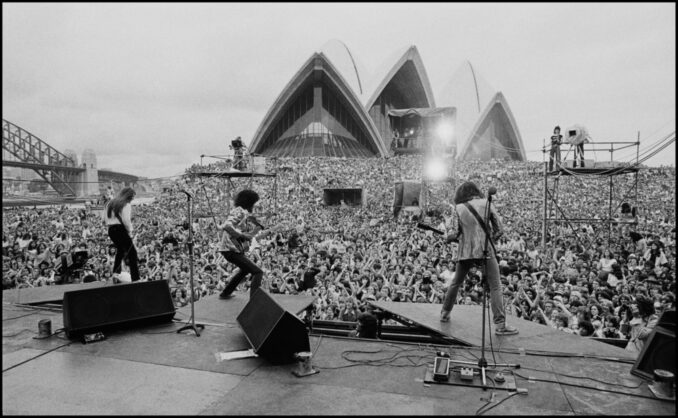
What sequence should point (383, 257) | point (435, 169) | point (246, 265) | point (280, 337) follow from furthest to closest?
point (435, 169) → point (383, 257) → point (246, 265) → point (280, 337)

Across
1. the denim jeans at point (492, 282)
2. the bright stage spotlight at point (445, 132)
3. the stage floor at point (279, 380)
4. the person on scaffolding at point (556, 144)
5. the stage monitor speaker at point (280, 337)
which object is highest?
the bright stage spotlight at point (445, 132)

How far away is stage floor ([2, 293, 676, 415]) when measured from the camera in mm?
2656

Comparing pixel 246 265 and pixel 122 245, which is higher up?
pixel 122 245

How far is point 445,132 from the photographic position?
20.4 meters

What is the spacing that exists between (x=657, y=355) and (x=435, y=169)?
16.3 metres

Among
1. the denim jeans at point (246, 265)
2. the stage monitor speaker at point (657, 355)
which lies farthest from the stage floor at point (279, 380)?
the denim jeans at point (246, 265)

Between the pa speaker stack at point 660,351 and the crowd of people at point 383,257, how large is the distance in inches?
59.4

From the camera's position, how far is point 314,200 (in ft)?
72.2

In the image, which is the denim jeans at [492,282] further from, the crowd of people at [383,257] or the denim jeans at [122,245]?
the denim jeans at [122,245]

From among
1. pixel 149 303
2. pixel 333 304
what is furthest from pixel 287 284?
pixel 149 303

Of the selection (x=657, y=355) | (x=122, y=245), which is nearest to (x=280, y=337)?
(x=657, y=355)

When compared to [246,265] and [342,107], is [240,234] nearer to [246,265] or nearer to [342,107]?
[246,265]

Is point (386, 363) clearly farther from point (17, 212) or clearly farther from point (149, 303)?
point (17, 212)

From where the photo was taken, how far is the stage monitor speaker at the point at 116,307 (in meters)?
3.96
